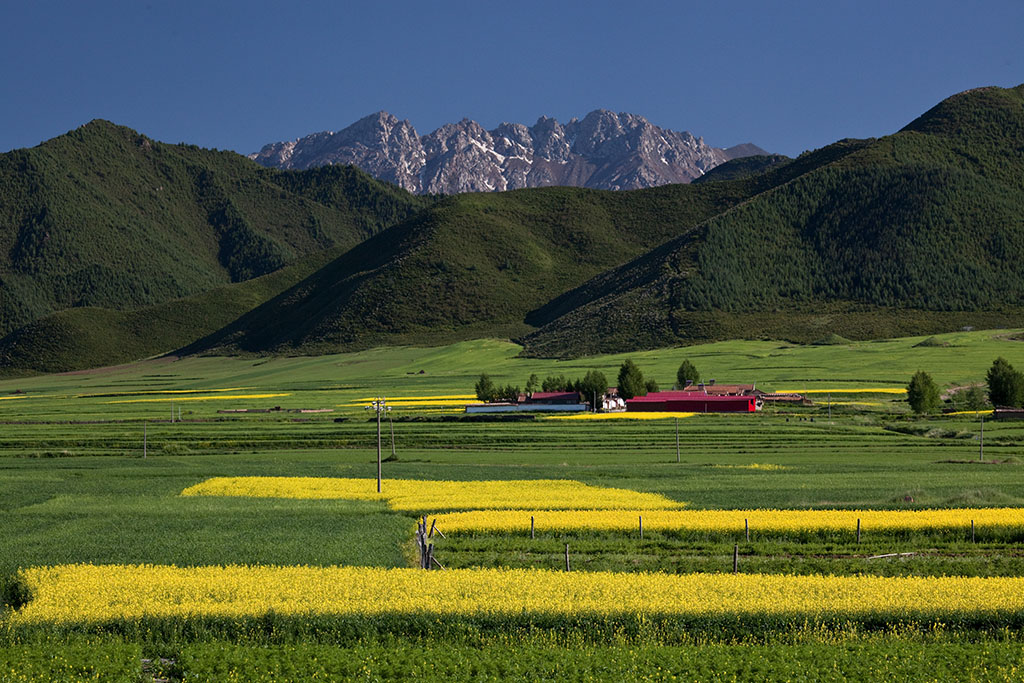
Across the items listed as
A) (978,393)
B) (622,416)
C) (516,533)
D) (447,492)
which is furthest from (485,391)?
(516,533)

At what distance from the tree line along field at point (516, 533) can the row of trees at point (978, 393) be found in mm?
3004

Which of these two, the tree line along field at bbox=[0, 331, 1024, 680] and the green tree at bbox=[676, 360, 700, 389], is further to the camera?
the green tree at bbox=[676, 360, 700, 389]

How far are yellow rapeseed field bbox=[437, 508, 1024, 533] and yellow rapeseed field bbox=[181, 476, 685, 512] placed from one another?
3136mm

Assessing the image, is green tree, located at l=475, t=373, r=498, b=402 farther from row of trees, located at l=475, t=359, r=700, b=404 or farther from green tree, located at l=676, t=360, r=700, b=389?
green tree, located at l=676, t=360, r=700, b=389

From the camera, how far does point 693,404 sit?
125m

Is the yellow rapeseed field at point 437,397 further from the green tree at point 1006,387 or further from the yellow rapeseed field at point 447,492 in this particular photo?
the yellow rapeseed field at point 447,492

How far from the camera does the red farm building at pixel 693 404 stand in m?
122

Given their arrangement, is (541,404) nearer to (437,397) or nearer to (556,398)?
(556,398)

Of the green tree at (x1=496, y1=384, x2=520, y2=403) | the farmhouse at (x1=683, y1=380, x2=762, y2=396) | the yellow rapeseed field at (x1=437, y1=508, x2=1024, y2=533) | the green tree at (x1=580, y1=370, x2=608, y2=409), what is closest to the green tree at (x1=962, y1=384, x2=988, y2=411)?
the farmhouse at (x1=683, y1=380, x2=762, y2=396)

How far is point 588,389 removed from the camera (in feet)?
432

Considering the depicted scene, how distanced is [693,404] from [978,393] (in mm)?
39707

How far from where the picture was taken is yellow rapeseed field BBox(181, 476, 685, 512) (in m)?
48.9

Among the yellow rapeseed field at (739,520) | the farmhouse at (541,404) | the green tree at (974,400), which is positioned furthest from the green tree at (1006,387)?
the yellow rapeseed field at (739,520)

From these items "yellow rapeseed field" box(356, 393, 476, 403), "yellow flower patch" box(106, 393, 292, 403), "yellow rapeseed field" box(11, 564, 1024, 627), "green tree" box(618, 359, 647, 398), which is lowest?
"yellow rapeseed field" box(11, 564, 1024, 627)
